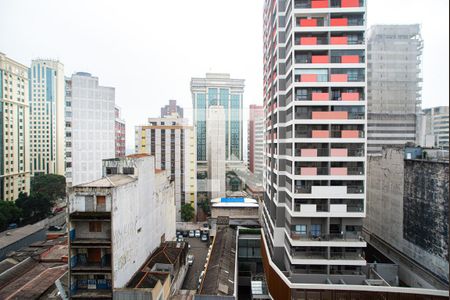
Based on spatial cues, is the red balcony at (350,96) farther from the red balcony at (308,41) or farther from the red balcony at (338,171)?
the red balcony at (338,171)

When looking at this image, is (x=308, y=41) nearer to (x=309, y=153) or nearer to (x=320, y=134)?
(x=320, y=134)

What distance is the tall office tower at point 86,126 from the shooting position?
50.4 ft

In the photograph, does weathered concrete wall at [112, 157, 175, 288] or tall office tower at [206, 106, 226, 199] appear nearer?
weathered concrete wall at [112, 157, 175, 288]

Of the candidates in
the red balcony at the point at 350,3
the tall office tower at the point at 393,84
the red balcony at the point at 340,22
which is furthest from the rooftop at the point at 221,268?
the tall office tower at the point at 393,84

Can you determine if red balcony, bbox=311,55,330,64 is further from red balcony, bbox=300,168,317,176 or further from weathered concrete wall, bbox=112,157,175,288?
weathered concrete wall, bbox=112,157,175,288

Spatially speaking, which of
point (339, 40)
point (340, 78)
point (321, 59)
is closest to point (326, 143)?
point (340, 78)

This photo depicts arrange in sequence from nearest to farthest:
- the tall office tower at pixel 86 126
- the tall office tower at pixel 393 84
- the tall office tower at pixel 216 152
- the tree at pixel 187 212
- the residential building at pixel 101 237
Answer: the residential building at pixel 101 237, the tall office tower at pixel 86 126, the tall office tower at pixel 393 84, the tree at pixel 187 212, the tall office tower at pixel 216 152

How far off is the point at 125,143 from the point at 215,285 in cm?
1752

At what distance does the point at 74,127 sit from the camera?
15414mm

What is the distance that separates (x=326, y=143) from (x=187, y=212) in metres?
13.1

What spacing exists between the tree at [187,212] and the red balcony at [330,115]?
43.5 ft

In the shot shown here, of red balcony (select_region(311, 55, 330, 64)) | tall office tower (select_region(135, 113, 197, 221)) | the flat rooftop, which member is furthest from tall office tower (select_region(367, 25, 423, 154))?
the flat rooftop

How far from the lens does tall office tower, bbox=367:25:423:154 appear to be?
55.0 ft

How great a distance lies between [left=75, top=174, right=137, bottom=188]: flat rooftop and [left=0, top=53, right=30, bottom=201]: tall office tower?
15936 millimetres
